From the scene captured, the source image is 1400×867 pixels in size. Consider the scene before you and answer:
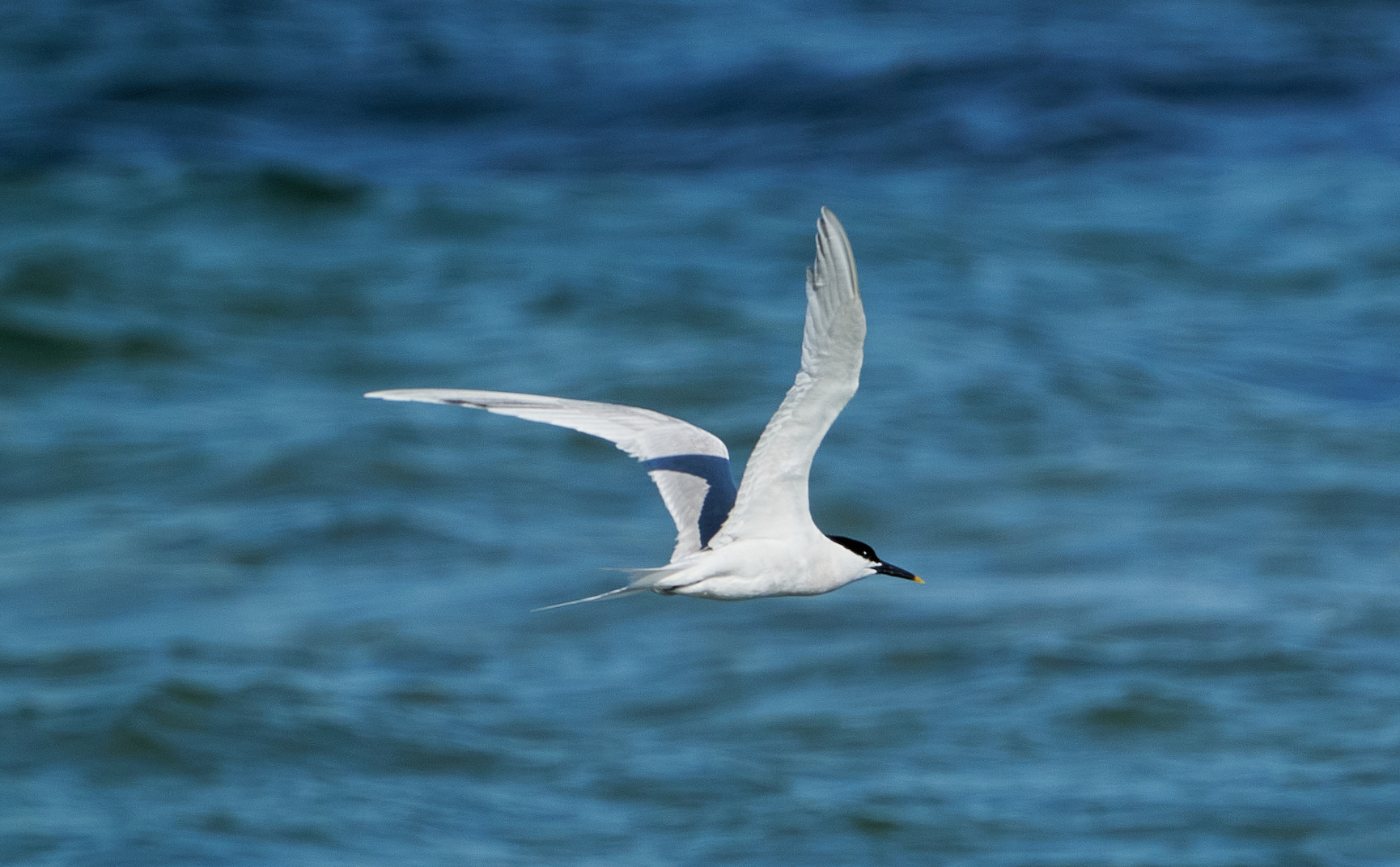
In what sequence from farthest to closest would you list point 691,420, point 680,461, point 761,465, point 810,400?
point 691,420 → point 680,461 → point 761,465 → point 810,400

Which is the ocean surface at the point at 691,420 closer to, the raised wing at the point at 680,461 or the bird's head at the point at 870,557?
the raised wing at the point at 680,461

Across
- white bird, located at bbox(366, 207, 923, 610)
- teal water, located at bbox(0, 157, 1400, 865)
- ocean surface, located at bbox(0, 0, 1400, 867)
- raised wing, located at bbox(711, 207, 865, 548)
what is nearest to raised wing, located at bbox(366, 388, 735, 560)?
white bird, located at bbox(366, 207, 923, 610)

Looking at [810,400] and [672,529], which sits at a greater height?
[672,529]

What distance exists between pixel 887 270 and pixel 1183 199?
4.96 meters

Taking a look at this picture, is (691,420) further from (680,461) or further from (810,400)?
(810,400)

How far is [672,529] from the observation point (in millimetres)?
18078

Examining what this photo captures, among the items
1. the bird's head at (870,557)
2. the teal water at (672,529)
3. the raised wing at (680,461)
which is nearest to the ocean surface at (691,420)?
the teal water at (672,529)

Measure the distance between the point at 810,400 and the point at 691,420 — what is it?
577 inches

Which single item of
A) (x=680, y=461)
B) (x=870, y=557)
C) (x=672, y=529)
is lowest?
(x=870, y=557)

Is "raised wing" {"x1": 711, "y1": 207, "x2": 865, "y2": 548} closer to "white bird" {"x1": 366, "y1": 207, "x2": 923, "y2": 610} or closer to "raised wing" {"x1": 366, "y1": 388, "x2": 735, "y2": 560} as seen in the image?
"white bird" {"x1": 366, "y1": 207, "x2": 923, "y2": 610}

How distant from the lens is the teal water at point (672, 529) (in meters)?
14.4

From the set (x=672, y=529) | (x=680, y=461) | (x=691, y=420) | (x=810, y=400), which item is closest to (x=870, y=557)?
(x=680, y=461)

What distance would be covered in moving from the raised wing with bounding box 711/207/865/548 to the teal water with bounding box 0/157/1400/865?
738cm

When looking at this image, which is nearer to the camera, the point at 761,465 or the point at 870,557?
the point at 761,465
